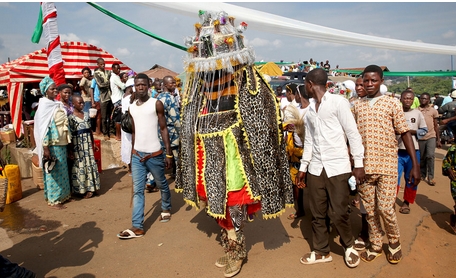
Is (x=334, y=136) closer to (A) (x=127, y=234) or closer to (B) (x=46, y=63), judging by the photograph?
(A) (x=127, y=234)

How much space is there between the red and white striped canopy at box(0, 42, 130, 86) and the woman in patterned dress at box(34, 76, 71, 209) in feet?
22.9

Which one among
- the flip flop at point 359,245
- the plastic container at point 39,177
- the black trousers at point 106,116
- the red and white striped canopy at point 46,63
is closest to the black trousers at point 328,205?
the flip flop at point 359,245

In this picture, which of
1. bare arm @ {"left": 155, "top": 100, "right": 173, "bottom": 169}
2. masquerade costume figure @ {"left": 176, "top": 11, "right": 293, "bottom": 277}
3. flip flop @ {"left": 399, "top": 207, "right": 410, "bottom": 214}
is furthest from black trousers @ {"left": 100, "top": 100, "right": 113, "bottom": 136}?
flip flop @ {"left": 399, "top": 207, "right": 410, "bottom": 214}

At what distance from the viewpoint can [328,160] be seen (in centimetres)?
302

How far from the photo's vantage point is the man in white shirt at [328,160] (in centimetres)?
295

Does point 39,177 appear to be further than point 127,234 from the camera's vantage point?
Yes

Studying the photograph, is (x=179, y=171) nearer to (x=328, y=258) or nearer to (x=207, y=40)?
(x=207, y=40)

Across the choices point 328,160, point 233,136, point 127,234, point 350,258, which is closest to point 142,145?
point 127,234

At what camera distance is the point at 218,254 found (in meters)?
3.55

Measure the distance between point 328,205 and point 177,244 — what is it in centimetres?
185

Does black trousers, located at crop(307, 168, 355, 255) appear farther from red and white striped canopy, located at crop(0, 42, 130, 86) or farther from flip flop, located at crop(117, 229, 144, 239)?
red and white striped canopy, located at crop(0, 42, 130, 86)

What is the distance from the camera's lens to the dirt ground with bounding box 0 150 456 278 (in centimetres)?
322

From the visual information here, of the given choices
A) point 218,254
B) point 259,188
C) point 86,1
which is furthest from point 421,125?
point 86,1

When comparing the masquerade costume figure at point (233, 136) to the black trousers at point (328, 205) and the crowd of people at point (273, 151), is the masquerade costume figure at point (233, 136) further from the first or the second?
the black trousers at point (328, 205)
